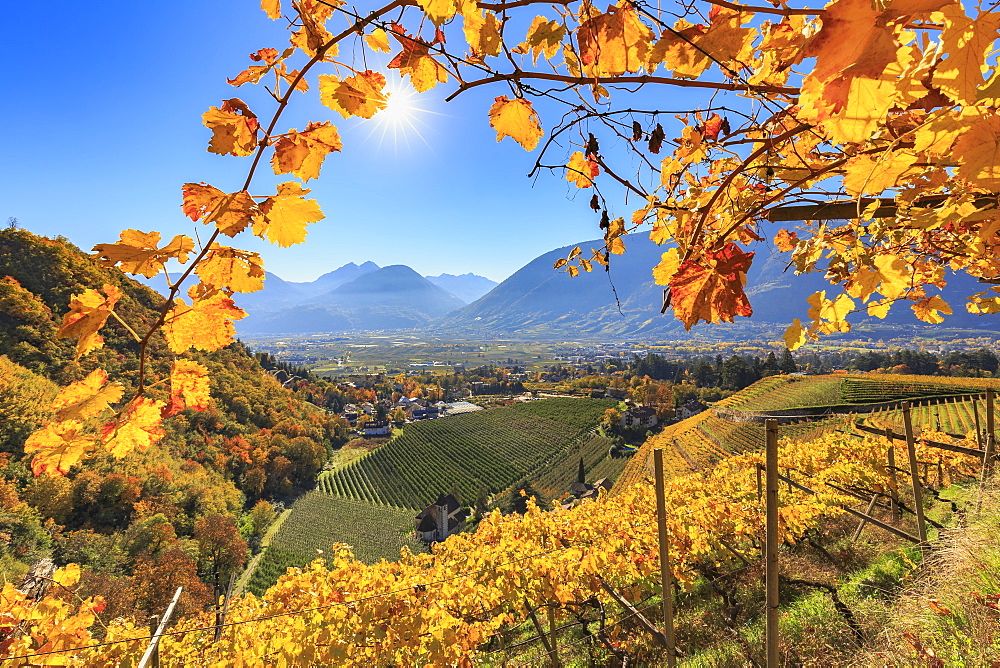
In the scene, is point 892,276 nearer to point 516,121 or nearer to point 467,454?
point 516,121

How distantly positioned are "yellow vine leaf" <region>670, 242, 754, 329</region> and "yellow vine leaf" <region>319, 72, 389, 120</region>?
65 cm

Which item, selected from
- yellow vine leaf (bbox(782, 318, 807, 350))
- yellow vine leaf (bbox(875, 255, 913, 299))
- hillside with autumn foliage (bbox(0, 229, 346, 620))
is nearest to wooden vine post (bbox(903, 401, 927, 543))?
yellow vine leaf (bbox(782, 318, 807, 350))

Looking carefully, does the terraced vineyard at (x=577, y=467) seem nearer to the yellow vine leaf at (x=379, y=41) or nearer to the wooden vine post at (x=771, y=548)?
the wooden vine post at (x=771, y=548)

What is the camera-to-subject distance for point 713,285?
676 mm

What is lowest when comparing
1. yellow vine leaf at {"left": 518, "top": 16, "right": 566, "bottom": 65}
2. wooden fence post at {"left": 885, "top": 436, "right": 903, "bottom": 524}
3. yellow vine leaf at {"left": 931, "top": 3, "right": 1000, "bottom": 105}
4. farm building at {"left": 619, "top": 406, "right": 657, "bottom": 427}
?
farm building at {"left": 619, "top": 406, "right": 657, "bottom": 427}

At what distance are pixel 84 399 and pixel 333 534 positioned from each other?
32113 millimetres

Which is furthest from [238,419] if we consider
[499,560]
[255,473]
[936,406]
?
[936,406]

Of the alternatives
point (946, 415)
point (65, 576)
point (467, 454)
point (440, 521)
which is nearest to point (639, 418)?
point (467, 454)

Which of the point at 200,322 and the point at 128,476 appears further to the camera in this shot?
the point at 128,476

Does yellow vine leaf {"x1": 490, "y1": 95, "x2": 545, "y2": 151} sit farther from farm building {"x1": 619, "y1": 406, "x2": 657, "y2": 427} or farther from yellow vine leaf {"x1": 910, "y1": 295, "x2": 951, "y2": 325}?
farm building {"x1": 619, "y1": 406, "x2": 657, "y2": 427}

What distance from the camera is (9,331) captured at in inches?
1095

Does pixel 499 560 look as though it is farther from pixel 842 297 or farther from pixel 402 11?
pixel 402 11

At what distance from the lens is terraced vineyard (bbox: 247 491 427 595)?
2344cm

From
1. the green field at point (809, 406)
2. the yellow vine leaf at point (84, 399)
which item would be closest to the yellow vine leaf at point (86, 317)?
the yellow vine leaf at point (84, 399)
